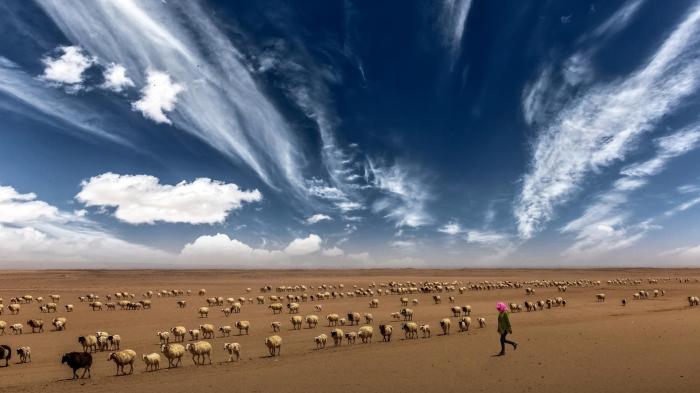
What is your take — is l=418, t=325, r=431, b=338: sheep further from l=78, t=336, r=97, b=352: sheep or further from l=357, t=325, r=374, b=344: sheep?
l=78, t=336, r=97, b=352: sheep

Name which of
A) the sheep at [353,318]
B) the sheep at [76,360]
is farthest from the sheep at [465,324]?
the sheep at [76,360]

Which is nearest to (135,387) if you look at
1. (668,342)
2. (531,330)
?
(531,330)

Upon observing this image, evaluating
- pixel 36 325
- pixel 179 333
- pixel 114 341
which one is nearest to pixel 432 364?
pixel 179 333

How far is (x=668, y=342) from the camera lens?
17625mm

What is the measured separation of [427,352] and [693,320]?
18.2m

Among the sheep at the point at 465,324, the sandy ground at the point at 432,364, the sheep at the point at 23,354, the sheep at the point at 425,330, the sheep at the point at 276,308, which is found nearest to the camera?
the sandy ground at the point at 432,364

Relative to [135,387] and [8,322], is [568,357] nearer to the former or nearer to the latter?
[135,387]

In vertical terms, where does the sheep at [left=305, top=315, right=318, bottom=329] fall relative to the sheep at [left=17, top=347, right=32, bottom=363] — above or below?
above

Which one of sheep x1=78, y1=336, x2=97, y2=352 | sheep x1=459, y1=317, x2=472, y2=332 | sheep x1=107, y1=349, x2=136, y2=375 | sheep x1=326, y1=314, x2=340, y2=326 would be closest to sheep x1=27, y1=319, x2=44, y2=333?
sheep x1=78, y1=336, x2=97, y2=352

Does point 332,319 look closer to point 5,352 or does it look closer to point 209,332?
point 209,332

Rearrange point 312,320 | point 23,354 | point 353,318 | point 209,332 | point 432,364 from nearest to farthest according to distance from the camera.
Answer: point 432,364, point 23,354, point 209,332, point 312,320, point 353,318

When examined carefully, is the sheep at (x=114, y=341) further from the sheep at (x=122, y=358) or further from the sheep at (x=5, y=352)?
the sheep at (x=122, y=358)

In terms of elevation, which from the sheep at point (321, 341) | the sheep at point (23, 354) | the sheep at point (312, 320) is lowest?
the sheep at point (23, 354)

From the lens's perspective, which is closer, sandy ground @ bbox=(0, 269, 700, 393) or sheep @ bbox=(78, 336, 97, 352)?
sandy ground @ bbox=(0, 269, 700, 393)
